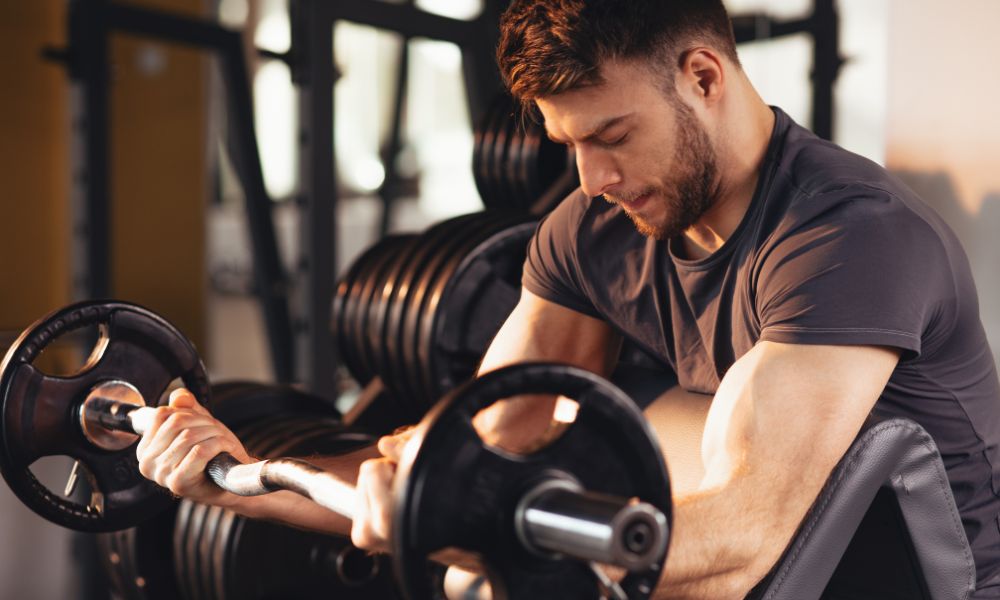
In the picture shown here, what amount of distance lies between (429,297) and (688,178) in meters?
0.95

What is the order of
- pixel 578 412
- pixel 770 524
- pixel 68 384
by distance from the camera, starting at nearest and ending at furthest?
pixel 578 412 → pixel 770 524 → pixel 68 384

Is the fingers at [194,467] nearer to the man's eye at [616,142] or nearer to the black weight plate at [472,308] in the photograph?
the man's eye at [616,142]

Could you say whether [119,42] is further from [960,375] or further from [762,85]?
[960,375]

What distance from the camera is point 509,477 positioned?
80 centimetres

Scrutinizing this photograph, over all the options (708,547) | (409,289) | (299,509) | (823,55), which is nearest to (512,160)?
(409,289)

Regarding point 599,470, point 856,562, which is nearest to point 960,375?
point 856,562

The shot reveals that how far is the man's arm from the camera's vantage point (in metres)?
1.04

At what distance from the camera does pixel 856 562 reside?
1234 millimetres

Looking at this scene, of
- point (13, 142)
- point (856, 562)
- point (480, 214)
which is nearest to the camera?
point (856, 562)

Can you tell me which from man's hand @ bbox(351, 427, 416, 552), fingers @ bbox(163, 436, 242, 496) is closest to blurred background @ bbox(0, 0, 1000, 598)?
fingers @ bbox(163, 436, 242, 496)

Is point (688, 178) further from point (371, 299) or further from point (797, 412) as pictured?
point (371, 299)

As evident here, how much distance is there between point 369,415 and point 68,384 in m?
1.15

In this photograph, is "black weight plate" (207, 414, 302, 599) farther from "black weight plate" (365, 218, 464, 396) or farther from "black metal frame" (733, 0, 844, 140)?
"black metal frame" (733, 0, 844, 140)

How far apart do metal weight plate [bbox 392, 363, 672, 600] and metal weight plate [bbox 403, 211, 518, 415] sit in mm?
1330
